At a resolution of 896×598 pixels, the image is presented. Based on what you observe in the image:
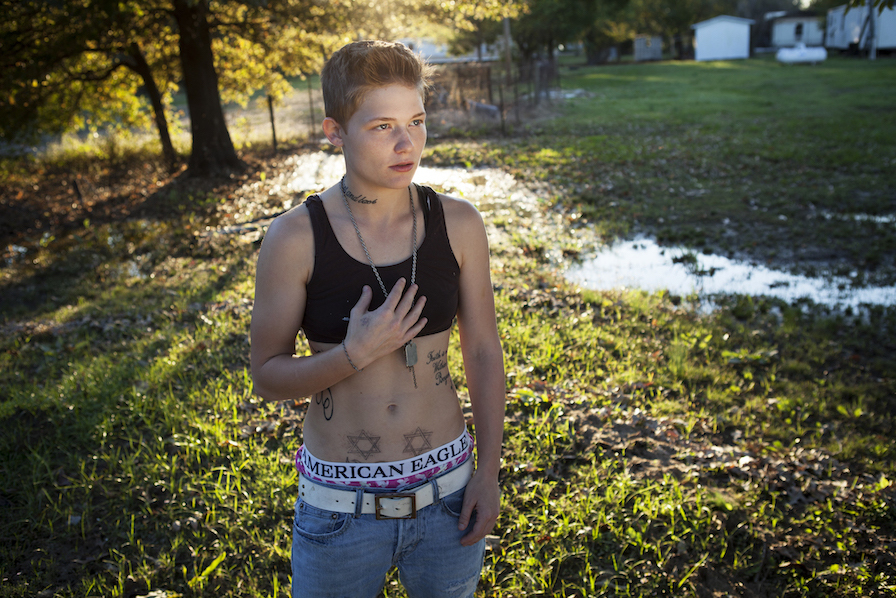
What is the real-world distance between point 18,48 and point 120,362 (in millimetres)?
11170

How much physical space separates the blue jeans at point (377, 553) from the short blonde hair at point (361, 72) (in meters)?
1.29

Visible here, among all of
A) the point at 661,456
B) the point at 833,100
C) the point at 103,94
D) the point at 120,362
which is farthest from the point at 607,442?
the point at 833,100

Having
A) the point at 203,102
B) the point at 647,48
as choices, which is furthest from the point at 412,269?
the point at 647,48

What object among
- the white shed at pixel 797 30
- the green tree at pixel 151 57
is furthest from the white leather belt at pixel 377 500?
the white shed at pixel 797 30

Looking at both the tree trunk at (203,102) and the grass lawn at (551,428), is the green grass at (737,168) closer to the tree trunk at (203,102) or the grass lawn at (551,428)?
the grass lawn at (551,428)

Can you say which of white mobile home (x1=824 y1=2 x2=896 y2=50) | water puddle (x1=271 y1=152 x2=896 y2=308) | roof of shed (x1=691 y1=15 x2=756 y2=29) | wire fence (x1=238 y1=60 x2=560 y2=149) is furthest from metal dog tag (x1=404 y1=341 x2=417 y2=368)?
roof of shed (x1=691 y1=15 x2=756 y2=29)

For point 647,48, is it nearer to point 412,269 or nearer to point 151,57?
point 151,57

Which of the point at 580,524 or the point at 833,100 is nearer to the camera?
the point at 580,524

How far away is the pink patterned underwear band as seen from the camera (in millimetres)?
2047

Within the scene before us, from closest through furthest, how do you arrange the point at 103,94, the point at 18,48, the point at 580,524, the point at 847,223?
the point at 580,524
the point at 847,223
the point at 18,48
the point at 103,94

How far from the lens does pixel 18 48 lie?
13.4 m

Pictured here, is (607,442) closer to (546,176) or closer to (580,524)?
(580,524)

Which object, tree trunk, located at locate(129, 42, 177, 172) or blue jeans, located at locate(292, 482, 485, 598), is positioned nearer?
blue jeans, located at locate(292, 482, 485, 598)

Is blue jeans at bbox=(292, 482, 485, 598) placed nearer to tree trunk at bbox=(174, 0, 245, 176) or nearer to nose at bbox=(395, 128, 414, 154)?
nose at bbox=(395, 128, 414, 154)
